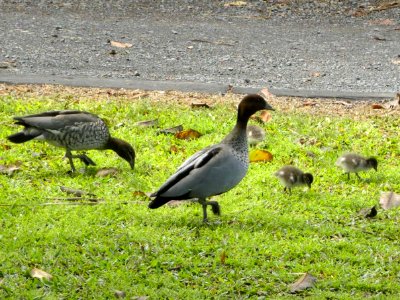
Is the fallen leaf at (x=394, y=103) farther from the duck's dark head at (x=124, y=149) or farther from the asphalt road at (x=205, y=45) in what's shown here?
the duck's dark head at (x=124, y=149)

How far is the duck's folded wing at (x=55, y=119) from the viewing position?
7594mm

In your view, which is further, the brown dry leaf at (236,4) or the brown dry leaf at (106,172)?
the brown dry leaf at (236,4)

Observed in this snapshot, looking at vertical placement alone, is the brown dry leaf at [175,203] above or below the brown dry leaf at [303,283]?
below

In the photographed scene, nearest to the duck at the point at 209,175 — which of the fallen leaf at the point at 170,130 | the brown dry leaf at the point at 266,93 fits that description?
the fallen leaf at the point at 170,130

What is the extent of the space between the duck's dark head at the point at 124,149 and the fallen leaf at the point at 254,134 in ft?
3.66

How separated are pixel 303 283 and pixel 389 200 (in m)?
1.61

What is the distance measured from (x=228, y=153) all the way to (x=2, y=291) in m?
1.94

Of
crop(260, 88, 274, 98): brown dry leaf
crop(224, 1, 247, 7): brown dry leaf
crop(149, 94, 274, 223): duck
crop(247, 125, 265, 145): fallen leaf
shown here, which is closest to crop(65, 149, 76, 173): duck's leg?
crop(149, 94, 274, 223): duck

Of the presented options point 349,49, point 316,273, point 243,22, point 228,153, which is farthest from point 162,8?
point 316,273

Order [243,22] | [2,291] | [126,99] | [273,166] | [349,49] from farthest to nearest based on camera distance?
[243,22]
[349,49]
[126,99]
[273,166]
[2,291]

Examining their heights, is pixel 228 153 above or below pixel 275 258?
above

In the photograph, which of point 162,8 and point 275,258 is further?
point 162,8

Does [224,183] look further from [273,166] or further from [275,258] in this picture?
[273,166]

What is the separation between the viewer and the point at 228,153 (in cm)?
682
